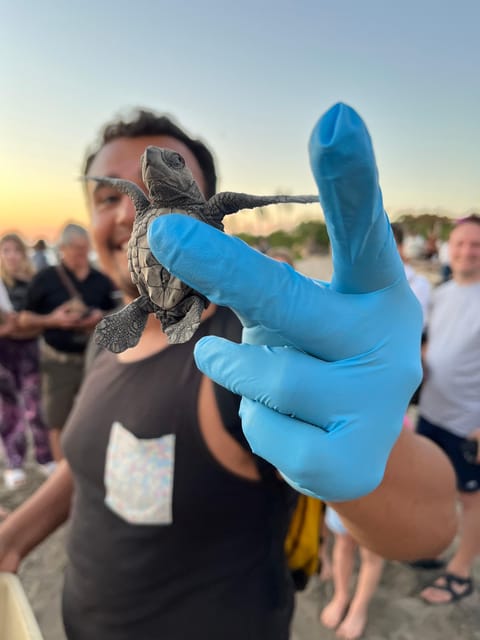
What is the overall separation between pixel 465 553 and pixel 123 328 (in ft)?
6.93

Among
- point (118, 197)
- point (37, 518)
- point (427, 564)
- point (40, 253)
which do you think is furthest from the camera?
point (40, 253)

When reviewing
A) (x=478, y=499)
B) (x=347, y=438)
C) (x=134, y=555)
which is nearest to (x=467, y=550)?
(x=478, y=499)

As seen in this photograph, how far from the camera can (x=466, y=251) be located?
1.92 metres

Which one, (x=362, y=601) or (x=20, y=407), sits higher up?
(x=20, y=407)

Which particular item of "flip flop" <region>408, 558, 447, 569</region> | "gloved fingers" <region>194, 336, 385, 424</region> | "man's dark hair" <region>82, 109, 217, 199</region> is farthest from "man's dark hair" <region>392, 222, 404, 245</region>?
"gloved fingers" <region>194, 336, 385, 424</region>

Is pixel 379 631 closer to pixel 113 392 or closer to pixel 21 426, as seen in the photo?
pixel 113 392

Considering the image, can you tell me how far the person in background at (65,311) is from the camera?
8.08ft

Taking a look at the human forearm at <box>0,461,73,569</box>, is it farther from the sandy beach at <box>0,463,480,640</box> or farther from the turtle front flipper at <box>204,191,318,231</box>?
the turtle front flipper at <box>204,191,318,231</box>

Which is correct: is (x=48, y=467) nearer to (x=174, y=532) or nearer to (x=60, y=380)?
(x=60, y=380)

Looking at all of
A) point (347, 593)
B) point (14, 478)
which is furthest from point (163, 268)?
point (14, 478)

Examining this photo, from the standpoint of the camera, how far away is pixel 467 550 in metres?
1.91

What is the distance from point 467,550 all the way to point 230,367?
6.46 ft

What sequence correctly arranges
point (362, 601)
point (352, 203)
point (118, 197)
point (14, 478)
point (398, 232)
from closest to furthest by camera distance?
point (352, 203), point (118, 197), point (362, 601), point (398, 232), point (14, 478)

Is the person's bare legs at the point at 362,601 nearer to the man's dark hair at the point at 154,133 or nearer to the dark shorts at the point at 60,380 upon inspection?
the man's dark hair at the point at 154,133
